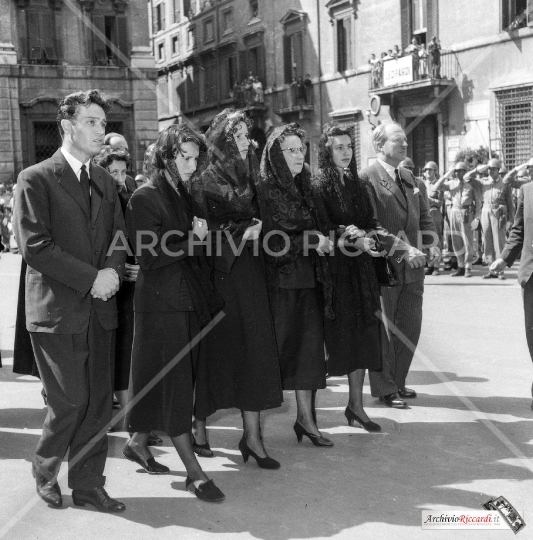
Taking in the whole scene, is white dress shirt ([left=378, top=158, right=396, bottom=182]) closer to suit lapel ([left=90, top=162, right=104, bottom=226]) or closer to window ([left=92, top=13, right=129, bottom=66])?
suit lapel ([left=90, top=162, right=104, bottom=226])

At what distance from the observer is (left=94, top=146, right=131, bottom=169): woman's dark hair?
5.89 metres

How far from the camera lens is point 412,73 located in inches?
948

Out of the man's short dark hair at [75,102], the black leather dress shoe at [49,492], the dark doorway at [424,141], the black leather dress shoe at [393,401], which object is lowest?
the black leather dress shoe at [393,401]

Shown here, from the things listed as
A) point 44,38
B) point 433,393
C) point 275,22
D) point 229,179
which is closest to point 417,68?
point 275,22

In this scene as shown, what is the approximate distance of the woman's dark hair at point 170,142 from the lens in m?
4.37

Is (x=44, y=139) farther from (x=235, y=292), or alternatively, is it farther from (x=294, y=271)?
(x=235, y=292)

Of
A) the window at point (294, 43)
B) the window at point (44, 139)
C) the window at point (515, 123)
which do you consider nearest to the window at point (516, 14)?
the window at point (515, 123)

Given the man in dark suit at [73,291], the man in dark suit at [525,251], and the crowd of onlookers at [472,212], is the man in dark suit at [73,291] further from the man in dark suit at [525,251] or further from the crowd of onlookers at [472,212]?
the crowd of onlookers at [472,212]

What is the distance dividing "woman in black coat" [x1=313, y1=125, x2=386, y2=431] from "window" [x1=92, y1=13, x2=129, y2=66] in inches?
938

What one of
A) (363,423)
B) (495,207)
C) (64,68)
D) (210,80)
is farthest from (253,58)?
(363,423)

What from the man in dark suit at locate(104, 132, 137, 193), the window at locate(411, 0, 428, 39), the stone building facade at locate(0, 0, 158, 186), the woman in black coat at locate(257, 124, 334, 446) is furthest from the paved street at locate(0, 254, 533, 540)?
the stone building facade at locate(0, 0, 158, 186)

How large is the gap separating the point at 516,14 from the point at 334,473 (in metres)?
19.0

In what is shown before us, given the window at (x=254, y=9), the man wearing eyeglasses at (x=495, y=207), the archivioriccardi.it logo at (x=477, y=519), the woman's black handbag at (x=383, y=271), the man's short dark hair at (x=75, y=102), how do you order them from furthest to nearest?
the window at (x=254, y=9) < the man wearing eyeglasses at (x=495, y=207) < the woman's black handbag at (x=383, y=271) < the man's short dark hair at (x=75, y=102) < the archivioriccardi.it logo at (x=477, y=519)

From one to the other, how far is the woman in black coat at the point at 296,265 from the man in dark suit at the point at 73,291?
1.08 meters
